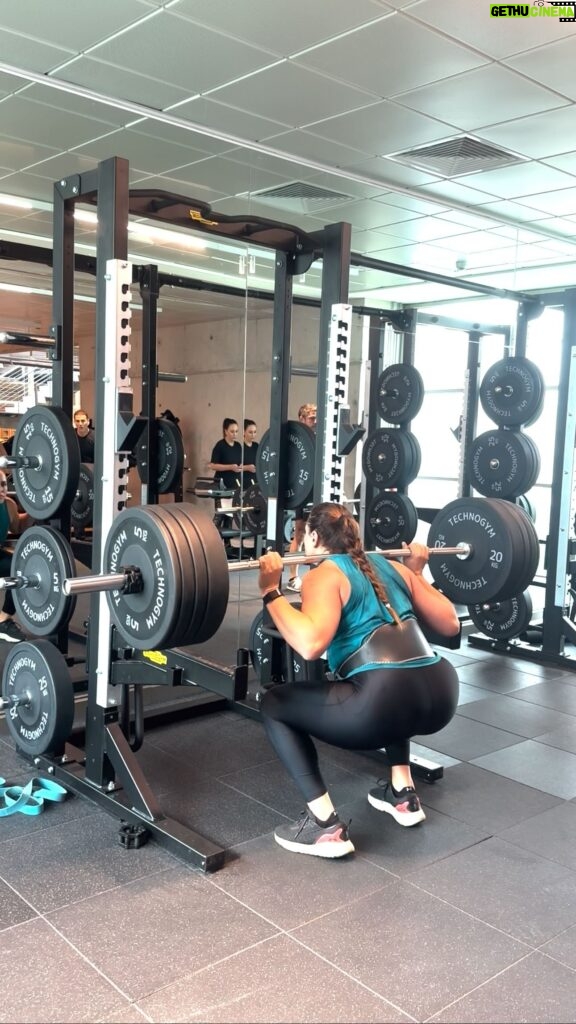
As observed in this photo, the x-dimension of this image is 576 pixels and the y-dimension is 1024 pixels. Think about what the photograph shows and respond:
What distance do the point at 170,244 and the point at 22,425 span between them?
1920 millimetres

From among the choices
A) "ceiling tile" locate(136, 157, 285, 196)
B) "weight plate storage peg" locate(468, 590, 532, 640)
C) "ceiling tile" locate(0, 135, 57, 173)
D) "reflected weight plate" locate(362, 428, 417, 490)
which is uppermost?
"ceiling tile" locate(0, 135, 57, 173)

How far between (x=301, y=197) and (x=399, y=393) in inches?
53.0

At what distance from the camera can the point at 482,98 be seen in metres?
3.70

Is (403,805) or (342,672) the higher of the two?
(342,672)

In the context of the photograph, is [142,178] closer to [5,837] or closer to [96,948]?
[5,837]

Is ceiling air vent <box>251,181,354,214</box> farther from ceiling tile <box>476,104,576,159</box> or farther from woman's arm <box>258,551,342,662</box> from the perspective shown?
woman's arm <box>258,551,342,662</box>

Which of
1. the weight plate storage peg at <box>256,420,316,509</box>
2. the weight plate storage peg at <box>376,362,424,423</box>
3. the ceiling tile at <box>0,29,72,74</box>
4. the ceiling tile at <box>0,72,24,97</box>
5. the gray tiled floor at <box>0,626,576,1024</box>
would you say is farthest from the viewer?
the weight plate storage peg at <box>376,362,424,423</box>

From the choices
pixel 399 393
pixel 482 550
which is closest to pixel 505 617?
pixel 399 393

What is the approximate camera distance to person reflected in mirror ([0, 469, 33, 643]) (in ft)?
14.4

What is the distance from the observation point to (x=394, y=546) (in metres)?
5.44

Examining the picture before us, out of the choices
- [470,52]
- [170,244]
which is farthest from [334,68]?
[170,244]

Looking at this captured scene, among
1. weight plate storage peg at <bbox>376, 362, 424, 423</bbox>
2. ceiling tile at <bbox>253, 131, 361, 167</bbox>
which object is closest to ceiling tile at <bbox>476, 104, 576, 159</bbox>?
ceiling tile at <bbox>253, 131, 361, 167</bbox>

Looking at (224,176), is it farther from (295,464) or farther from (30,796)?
(30,796)

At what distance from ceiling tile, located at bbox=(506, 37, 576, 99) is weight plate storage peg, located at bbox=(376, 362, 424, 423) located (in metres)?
2.00
